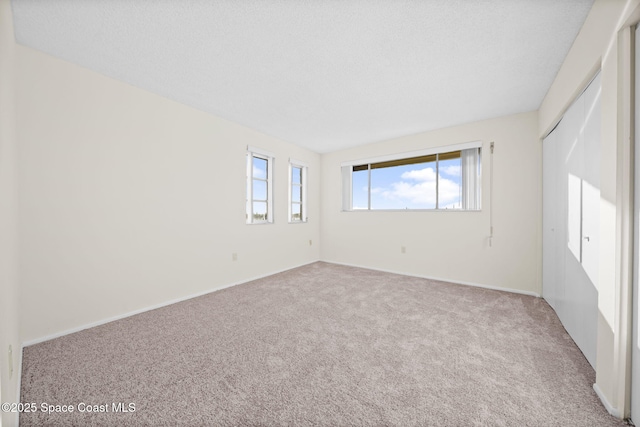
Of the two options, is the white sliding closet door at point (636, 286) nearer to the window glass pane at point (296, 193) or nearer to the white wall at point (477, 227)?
the white wall at point (477, 227)

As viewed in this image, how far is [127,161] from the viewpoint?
2588 millimetres

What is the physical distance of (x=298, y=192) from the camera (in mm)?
5238

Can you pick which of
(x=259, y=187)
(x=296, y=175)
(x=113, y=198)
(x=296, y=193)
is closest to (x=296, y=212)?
(x=296, y=193)

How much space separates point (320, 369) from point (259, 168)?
3.45 meters

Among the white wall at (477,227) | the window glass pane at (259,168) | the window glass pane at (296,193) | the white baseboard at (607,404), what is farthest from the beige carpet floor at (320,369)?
the window glass pane at (296,193)

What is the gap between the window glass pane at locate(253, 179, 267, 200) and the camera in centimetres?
422

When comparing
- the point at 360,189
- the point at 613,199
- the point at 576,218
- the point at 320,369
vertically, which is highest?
the point at 360,189

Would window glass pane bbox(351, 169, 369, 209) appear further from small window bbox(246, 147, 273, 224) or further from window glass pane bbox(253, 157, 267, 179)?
window glass pane bbox(253, 157, 267, 179)

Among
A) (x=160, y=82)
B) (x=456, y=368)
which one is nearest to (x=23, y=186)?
(x=160, y=82)

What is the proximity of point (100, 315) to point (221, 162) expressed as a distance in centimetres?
224

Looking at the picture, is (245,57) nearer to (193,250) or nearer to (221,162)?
(221,162)

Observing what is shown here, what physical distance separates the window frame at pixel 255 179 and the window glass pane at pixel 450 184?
9.82ft

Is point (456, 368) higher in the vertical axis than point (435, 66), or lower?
lower

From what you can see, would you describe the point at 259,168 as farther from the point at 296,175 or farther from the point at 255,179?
the point at 296,175
